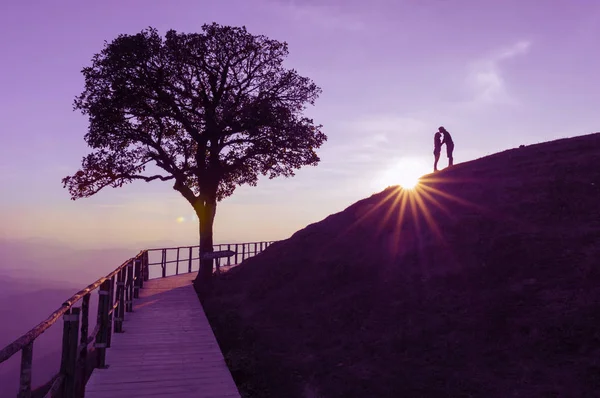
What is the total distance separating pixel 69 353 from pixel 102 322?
13.7 ft

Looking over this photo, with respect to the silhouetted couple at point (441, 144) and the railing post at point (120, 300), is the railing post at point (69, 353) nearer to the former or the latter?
the railing post at point (120, 300)

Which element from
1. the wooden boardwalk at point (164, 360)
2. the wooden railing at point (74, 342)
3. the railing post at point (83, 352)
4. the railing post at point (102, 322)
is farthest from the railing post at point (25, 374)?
the railing post at point (102, 322)

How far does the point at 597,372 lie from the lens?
29.5 ft

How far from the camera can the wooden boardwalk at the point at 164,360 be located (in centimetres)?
944

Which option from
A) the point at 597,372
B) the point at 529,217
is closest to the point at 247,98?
the point at 529,217

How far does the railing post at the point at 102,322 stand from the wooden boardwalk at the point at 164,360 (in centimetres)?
26

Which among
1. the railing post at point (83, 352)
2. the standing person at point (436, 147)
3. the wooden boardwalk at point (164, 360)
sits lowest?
the wooden boardwalk at point (164, 360)

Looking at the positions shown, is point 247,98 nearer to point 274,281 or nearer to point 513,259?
point 274,281

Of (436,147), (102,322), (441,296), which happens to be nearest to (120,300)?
(102,322)

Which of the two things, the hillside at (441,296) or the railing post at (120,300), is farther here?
the railing post at (120,300)

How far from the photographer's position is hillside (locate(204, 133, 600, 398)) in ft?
32.6

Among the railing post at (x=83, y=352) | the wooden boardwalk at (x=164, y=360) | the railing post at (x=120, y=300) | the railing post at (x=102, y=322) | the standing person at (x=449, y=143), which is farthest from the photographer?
the standing person at (x=449, y=143)

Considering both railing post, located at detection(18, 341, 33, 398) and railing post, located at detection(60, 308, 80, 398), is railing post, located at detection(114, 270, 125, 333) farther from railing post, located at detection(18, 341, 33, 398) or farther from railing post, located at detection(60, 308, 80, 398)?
railing post, located at detection(18, 341, 33, 398)

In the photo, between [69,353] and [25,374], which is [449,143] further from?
[25,374]
